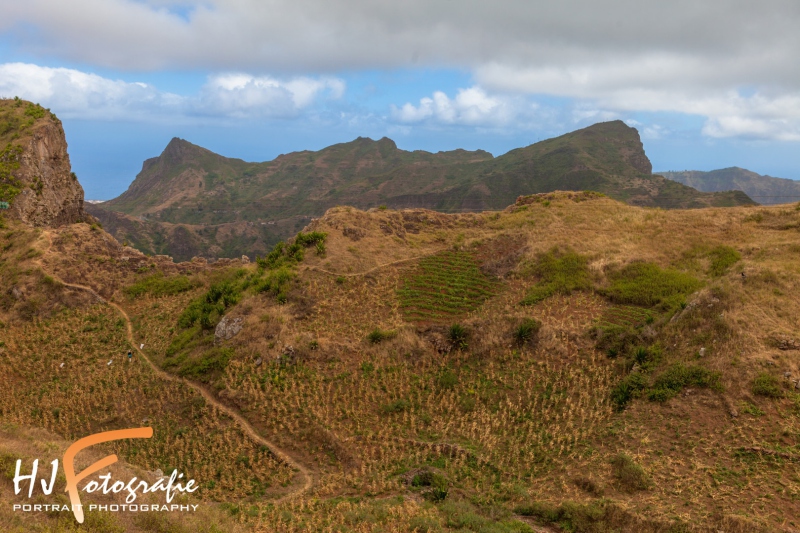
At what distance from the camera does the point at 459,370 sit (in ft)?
75.3

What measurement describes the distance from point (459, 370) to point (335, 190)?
6259 inches

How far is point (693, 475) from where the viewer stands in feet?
47.5

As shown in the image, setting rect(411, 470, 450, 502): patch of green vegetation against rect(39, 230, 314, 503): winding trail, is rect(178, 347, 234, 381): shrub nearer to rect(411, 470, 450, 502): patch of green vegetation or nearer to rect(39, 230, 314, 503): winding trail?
rect(39, 230, 314, 503): winding trail

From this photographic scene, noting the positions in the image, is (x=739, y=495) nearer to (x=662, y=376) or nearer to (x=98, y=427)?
(x=662, y=376)

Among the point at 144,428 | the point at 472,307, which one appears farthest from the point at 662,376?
the point at 144,428

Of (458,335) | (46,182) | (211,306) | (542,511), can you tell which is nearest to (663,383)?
(542,511)

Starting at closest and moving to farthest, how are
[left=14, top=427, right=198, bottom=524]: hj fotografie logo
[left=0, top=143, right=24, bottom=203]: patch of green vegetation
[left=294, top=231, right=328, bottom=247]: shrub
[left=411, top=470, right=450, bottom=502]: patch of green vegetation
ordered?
[left=14, top=427, right=198, bottom=524]: hj fotografie logo → [left=411, top=470, right=450, bottom=502]: patch of green vegetation → [left=294, top=231, right=328, bottom=247]: shrub → [left=0, top=143, right=24, bottom=203]: patch of green vegetation

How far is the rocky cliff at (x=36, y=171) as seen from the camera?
39656 millimetres

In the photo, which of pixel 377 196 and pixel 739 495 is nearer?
pixel 739 495

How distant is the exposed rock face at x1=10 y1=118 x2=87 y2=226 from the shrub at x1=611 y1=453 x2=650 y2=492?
154 feet

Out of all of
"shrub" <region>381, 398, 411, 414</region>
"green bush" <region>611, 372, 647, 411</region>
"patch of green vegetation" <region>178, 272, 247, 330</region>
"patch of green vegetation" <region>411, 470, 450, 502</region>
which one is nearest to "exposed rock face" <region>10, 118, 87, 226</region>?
"patch of green vegetation" <region>178, 272, 247, 330</region>

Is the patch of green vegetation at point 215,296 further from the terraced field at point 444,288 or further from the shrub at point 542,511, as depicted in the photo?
the shrub at point 542,511

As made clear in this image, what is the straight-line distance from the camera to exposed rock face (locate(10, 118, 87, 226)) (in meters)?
40.1

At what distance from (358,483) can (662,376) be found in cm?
1279
